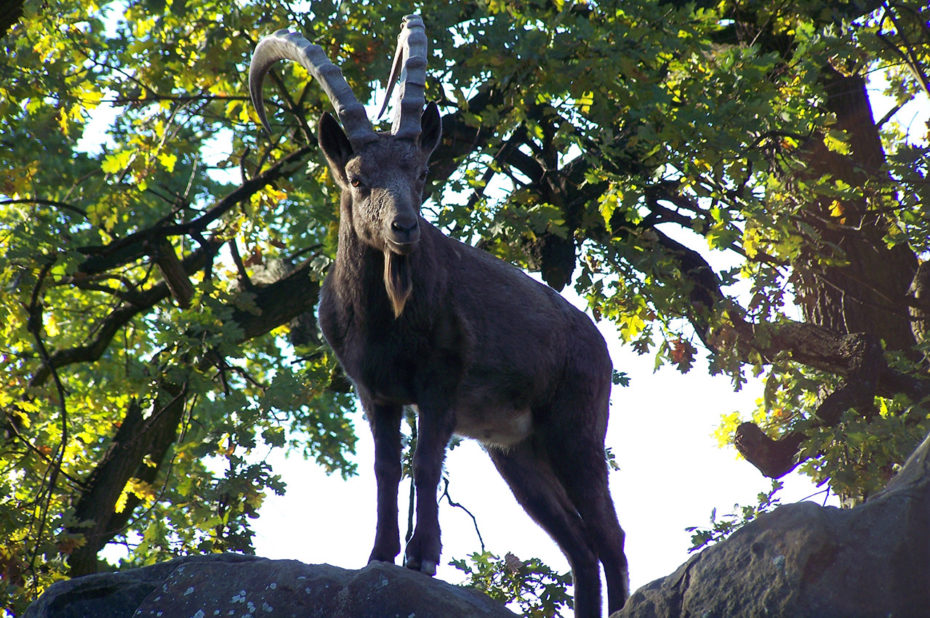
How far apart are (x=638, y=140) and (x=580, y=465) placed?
316 centimetres

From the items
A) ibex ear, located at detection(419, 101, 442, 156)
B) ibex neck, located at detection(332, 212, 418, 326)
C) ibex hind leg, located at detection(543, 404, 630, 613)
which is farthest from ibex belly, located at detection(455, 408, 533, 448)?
A: ibex ear, located at detection(419, 101, 442, 156)

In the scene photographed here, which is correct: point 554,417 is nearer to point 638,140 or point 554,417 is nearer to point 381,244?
point 381,244

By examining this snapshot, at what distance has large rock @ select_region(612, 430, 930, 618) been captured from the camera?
3.81 metres

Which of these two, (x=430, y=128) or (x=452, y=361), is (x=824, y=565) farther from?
(x=430, y=128)

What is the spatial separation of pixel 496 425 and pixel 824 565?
8.90 ft

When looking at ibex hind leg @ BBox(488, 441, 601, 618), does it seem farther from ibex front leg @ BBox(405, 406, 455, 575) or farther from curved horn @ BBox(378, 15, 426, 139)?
curved horn @ BBox(378, 15, 426, 139)

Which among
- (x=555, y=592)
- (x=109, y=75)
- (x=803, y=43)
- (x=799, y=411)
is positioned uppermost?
(x=109, y=75)

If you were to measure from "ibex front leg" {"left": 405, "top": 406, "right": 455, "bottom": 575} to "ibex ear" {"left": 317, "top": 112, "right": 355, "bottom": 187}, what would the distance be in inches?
60.8

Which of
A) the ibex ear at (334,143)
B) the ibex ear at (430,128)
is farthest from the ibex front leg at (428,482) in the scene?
the ibex ear at (430,128)

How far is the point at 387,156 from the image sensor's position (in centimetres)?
566

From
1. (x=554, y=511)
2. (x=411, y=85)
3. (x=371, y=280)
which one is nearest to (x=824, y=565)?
(x=554, y=511)

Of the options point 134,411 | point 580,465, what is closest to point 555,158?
point 580,465

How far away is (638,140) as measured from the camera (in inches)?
326

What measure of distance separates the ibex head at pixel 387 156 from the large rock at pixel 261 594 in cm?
152
